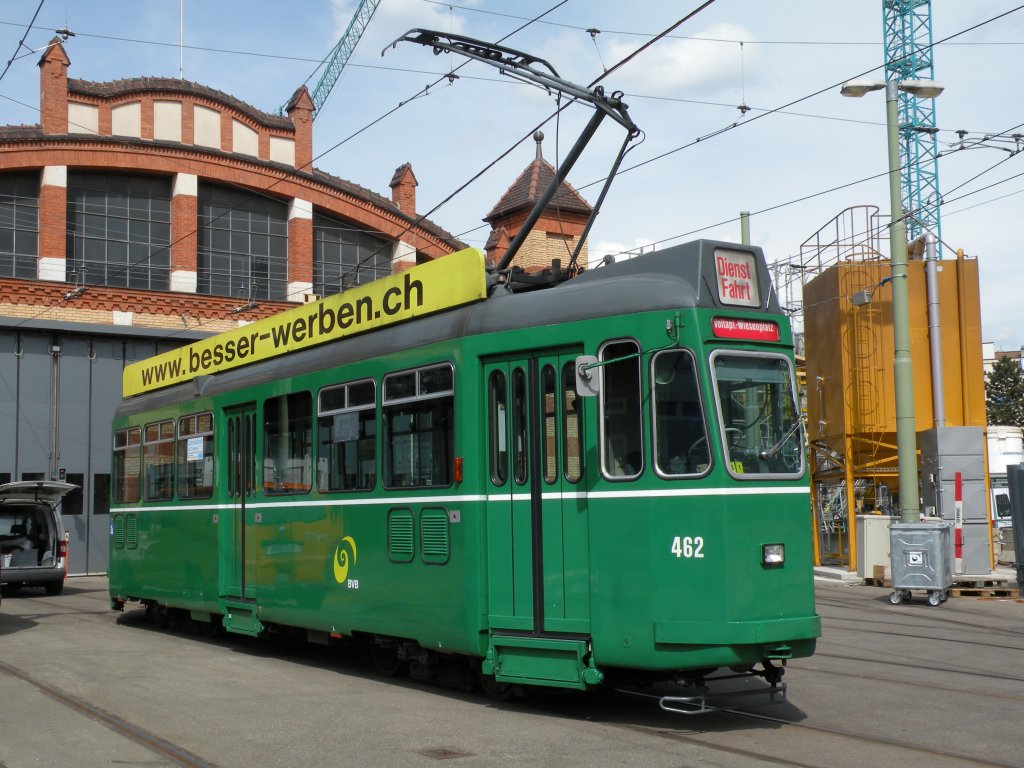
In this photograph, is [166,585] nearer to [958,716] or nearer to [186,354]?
[186,354]

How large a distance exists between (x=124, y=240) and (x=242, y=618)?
18.8 meters

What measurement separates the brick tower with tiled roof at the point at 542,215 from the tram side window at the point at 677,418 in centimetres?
1808

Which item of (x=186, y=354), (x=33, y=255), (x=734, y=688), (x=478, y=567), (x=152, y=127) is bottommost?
(x=734, y=688)

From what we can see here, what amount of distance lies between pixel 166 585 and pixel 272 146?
62.9 ft

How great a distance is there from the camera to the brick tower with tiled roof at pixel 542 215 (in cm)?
2698

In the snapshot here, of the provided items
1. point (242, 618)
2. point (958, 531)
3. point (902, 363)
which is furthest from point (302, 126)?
point (242, 618)

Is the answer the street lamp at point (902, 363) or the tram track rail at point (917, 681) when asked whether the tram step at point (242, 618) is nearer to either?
the tram track rail at point (917, 681)

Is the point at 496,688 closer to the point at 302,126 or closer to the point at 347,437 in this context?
the point at 347,437

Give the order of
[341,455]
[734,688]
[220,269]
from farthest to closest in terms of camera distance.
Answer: [220,269]
[341,455]
[734,688]

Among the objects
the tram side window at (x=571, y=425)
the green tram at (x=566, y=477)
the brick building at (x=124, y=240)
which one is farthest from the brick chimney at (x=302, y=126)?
the tram side window at (x=571, y=425)

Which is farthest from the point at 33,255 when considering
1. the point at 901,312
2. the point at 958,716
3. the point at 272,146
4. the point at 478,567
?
the point at 958,716

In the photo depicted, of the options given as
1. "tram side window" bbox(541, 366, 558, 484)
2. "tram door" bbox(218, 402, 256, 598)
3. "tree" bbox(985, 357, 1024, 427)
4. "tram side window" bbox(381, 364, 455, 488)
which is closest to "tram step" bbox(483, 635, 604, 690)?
"tram side window" bbox(541, 366, 558, 484)

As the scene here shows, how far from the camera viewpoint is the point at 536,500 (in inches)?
346

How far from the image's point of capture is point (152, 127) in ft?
98.1
